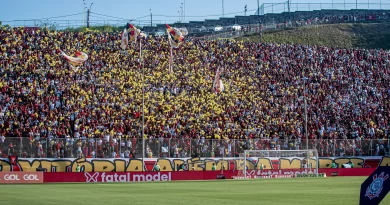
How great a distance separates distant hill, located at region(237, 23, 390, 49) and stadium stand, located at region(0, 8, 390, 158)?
24.4 m

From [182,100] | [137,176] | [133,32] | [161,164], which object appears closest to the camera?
[137,176]

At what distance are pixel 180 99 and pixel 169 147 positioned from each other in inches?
387

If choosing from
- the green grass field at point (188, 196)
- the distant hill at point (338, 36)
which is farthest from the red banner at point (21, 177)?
the distant hill at point (338, 36)

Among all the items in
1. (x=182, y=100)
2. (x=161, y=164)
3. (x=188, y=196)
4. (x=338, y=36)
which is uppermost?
(x=338, y=36)

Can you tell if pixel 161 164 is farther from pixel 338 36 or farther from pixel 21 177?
pixel 338 36

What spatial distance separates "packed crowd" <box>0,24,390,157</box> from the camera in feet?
188

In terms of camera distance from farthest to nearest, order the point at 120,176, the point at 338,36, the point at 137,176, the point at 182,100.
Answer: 1. the point at 338,36
2. the point at 182,100
3. the point at 137,176
4. the point at 120,176

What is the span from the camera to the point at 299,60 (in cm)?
8381

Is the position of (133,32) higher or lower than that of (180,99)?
higher

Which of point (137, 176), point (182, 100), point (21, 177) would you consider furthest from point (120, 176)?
point (182, 100)

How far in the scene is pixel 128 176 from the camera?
170ft

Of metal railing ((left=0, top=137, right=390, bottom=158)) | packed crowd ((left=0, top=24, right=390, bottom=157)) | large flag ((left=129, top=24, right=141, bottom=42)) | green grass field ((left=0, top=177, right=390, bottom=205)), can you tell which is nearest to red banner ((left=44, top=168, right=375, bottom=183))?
metal railing ((left=0, top=137, right=390, bottom=158))

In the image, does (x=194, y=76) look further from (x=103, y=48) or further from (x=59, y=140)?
(x=59, y=140)

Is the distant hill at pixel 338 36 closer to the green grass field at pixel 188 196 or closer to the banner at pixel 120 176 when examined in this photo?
the banner at pixel 120 176
